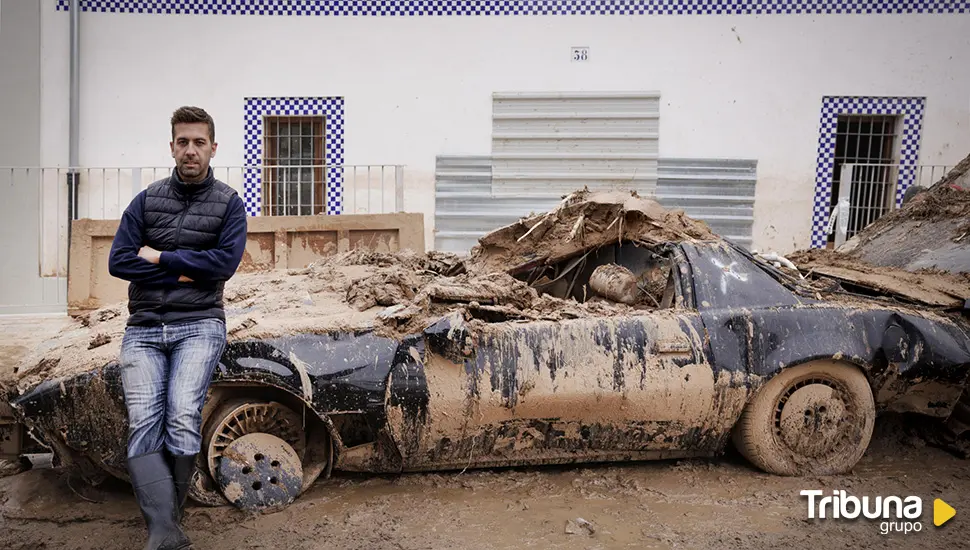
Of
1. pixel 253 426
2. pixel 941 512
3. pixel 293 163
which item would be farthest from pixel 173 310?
pixel 293 163

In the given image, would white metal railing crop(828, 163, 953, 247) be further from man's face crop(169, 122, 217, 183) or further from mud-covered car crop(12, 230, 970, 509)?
man's face crop(169, 122, 217, 183)

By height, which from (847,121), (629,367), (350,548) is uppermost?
(847,121)

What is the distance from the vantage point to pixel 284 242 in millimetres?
8680

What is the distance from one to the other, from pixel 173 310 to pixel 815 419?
3.51 metres

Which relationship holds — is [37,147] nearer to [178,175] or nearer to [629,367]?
[178,175]

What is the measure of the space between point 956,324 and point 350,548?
3819mm

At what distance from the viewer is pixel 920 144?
1105 cm

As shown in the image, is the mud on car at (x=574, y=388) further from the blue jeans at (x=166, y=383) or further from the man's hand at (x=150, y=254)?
the man's hand at (x=150, y=254)

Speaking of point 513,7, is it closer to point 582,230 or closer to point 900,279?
point 582,230

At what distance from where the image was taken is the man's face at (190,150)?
3.28 m

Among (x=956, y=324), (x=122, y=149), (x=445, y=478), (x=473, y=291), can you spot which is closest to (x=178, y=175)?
(x=473, y=291)

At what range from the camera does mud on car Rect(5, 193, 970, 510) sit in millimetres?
3758

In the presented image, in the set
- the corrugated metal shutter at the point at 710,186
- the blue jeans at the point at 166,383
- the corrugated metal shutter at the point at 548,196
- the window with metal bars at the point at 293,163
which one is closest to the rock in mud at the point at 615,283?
the blue jeans at the point at 166,383

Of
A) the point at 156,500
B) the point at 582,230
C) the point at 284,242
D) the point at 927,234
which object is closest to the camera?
the point at 156,500
